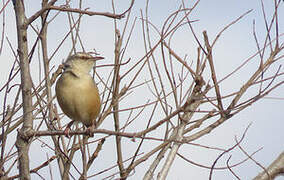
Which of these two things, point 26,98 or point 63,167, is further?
point 63,167

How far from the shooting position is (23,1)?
3.31 metres

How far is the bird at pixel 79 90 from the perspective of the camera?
4871 millimetres

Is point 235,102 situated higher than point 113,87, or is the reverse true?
point 113,87

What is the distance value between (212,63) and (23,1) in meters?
1.62

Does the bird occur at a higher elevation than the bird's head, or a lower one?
lower

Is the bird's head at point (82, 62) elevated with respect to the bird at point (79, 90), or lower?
elevated

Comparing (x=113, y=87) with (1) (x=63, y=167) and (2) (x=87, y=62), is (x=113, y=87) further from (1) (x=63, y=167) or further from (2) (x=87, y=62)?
(2) (x=87, y=62)

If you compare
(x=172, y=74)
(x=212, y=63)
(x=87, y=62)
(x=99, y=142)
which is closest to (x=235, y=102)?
(x=212, y=63)

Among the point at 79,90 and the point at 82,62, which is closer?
the point at 79,90

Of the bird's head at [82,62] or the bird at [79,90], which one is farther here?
the bird's head at [82,62]

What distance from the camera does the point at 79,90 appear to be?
16.0 feet

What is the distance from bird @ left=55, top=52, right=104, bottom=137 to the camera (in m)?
4.87

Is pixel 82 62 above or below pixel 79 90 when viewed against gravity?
above

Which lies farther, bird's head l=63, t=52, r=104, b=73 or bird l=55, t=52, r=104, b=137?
bird's head l=63, t=52, r=104, b=73
